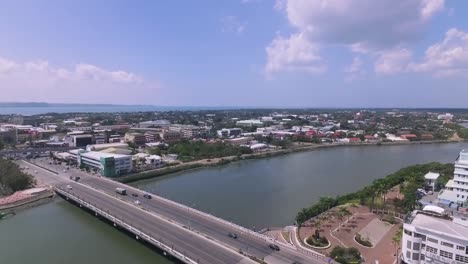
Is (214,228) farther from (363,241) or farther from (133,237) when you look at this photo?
(363,241)

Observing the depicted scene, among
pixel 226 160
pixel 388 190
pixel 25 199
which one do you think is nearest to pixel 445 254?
pixel 388 190

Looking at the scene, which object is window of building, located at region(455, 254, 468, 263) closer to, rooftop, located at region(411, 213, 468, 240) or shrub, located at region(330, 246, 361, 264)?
rooftop, located at region(411, 213, 468, 240)

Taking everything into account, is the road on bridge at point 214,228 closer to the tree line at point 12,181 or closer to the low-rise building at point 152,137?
the tree line at point 12,181

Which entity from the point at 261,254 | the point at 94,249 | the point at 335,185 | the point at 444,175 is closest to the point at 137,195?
the point at 94,249

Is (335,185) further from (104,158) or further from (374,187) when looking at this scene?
(104,158)

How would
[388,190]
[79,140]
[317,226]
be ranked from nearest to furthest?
[317,226]
[388,190]
[79,140]

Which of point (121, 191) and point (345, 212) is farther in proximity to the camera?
point (121, 191)
